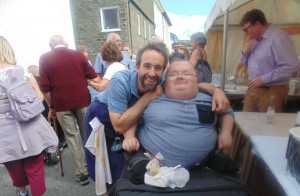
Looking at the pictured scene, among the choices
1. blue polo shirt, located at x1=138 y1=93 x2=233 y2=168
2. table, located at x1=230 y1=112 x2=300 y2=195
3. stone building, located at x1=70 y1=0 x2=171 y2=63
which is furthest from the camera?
stone building, located at x1=70 y1=0 x2=171 y2=63

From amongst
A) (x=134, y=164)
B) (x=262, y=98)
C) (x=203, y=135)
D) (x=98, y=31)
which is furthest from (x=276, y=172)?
(x=98, y=31)

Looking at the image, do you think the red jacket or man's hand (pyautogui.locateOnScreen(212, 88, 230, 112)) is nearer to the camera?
man's hand (pyautogui.locateOnScreen(212, 88, 230, 112))

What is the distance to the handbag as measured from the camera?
1.96m

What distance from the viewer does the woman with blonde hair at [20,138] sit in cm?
201

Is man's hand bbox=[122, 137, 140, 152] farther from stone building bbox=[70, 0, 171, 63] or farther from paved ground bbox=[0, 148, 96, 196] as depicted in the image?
stone building bbox=[70, 0, 171, 63]

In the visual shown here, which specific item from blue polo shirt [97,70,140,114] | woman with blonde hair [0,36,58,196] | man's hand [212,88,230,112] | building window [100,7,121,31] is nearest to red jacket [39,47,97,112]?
woman with blonde hair [0,36,58,196]

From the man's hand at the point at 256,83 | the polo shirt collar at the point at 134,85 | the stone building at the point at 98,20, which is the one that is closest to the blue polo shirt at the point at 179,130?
the polo shirt collar at the point at 134,85

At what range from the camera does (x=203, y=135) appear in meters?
1.63

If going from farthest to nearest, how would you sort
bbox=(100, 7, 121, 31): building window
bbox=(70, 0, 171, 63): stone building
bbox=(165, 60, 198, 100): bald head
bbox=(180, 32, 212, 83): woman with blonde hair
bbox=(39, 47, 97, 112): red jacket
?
bbox=(100, 7, 121, 31): building window < bbox=(70, 0, 171, 63): stone building < bbox=(180, 32, 212, 83): woman with blonde hair < bbox=(39, 47, 97, 112): red jacket < bbox=(165, 60, 198, 100): bald head

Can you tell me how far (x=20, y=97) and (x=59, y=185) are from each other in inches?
52.6

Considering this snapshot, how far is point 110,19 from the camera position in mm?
11539

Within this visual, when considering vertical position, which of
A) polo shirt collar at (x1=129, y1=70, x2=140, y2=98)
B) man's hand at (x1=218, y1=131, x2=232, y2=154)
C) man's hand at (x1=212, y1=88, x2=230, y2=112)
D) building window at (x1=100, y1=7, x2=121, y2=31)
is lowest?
man's hand at (x1=218, y1=131, x2=232, y2=154)

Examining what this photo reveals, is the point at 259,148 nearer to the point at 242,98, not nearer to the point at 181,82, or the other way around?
the point at 181,82

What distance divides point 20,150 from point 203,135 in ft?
5.24
